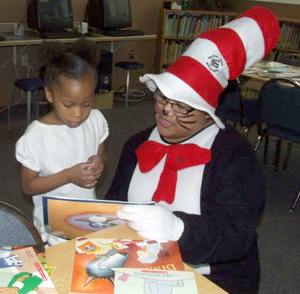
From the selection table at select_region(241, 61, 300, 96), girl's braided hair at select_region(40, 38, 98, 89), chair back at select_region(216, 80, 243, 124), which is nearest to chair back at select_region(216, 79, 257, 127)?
chair back at select_region(216, 80, 243, 124)

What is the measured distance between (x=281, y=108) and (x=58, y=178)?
2.00 meters

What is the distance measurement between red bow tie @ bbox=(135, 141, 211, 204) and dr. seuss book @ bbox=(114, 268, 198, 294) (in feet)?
1.33

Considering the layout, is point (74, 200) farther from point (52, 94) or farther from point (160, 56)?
point (160, 56)

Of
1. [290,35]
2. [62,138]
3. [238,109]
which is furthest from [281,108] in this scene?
[290,35]

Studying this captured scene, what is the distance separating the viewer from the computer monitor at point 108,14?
15.6 feet

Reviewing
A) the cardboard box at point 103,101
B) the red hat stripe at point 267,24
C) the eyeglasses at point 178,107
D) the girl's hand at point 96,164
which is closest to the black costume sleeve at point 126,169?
the girl's hand at point 96,164

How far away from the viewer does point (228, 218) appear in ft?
3.83

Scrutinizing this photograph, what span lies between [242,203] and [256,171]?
Answer: 11cm

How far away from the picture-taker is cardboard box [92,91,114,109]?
190 inches

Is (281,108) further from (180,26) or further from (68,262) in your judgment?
(180,26)

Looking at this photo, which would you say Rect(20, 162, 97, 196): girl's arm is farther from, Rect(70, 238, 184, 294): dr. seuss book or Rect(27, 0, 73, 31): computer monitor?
Rect(27, 0, 73, 31): computer monitor

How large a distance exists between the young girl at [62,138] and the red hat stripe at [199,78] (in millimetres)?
387

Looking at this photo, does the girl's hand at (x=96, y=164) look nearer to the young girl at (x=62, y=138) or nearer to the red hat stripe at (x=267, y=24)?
the young girl at (x=62, y=138)

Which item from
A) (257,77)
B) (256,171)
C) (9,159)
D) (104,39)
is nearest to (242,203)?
(256,171)
